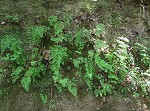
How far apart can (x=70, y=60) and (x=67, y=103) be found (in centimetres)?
98

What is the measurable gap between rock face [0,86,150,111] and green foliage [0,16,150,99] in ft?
0.53

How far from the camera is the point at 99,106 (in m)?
4.72

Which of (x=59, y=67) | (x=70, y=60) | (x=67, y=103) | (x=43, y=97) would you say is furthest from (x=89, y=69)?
(x=43, y=97)

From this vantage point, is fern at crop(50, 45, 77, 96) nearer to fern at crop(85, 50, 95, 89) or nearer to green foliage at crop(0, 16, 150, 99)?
green foliage at crop(0, 16, 150, 99)

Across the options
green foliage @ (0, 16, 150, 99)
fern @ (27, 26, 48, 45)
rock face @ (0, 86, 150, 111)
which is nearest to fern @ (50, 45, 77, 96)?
green foliage @ (0, 16, 150, 99)

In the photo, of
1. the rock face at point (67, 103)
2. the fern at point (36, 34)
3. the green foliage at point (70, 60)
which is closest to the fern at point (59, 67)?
the green foliage at point (70, 60)

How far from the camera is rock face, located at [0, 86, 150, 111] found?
4574mm

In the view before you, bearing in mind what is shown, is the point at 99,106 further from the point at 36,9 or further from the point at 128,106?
the point at 36,9

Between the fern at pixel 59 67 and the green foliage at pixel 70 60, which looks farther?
the green foliage at pixel 70 60

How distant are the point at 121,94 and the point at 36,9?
3109 mm

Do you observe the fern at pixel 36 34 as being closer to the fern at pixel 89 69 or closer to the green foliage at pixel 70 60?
the green foliage at pixel 70 60

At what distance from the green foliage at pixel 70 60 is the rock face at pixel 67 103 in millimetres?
162

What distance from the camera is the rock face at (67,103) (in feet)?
15.0

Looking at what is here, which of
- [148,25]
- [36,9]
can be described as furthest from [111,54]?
[36,9]
